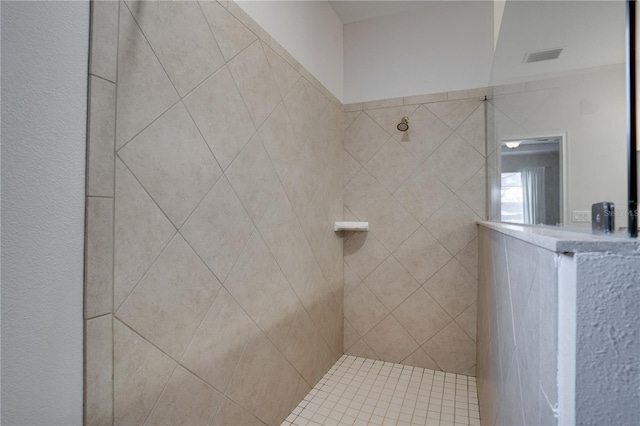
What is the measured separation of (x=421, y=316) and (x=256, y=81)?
1.76 m

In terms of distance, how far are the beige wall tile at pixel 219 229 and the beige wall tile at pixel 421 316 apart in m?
1.37

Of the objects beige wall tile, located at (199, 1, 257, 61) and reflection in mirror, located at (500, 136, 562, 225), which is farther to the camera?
beige wall tile, located at (199, 1, 257, 61)

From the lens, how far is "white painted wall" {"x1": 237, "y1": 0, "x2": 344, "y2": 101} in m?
1.43

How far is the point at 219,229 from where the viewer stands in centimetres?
112

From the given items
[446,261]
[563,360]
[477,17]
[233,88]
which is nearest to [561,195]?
[563,360]

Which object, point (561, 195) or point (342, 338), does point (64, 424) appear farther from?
point (342, 338)

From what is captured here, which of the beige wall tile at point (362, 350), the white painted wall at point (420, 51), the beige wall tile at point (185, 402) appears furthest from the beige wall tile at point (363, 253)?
the beige wall tile at point (185, 402)

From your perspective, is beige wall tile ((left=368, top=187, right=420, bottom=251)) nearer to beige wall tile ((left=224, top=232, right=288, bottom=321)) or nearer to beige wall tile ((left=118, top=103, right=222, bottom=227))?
beige wall tile ((left=224, top=232, right=288, bottom=321))

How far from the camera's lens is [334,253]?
214cm

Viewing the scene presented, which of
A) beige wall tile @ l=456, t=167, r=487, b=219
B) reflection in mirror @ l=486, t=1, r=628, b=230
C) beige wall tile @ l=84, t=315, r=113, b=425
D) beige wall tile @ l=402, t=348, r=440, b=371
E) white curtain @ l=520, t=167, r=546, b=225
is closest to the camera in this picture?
reflection in mirror @ l=486, t=1, r=628, b=230

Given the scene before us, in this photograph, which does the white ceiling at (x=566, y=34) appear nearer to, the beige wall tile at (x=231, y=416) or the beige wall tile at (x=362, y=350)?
the beige wall tile at (x=231, y=416)

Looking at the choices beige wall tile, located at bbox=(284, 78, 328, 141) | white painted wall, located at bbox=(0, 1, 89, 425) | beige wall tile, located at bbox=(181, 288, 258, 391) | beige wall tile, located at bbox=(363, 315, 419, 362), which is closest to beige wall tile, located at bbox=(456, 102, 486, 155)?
beige wall tile, located at bbox=(284, 78, 328, 141)

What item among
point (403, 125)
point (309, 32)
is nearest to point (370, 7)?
point (309, 32)

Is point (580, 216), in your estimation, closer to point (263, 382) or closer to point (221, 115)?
point (221, 115)
